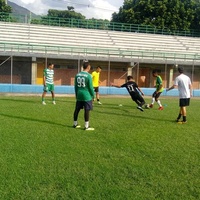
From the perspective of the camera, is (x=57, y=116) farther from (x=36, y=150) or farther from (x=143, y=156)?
(x=143, y=156)

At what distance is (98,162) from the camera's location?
4992 millimetres

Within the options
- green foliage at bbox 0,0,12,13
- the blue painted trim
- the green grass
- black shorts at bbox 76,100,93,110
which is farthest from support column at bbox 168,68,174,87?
green foliage at bbox 0,0,12,13

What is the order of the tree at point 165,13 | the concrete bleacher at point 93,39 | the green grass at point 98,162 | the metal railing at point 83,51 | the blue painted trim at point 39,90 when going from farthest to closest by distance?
the tree at point 165,13 < the concrete bleacher at point 93,39 < the metal railing at point 83,51 < the blue painted trim at point 39,90 < the green grass at point 98,162

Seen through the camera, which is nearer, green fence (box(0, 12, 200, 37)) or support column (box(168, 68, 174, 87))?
support column (box(168, 68, 174, 87))

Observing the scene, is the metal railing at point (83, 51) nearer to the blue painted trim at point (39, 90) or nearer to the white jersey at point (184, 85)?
the blue painted trim at point (39, 90)

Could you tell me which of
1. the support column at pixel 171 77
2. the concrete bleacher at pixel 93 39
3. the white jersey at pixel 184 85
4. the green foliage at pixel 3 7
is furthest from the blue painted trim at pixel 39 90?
the green foliage at pixel 3 7

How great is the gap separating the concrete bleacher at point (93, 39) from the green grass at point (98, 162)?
82.1 ft

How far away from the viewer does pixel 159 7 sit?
43.2 m

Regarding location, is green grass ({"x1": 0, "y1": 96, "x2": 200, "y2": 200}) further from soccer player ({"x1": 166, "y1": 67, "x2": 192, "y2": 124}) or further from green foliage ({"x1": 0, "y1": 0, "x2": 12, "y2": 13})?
green foliage ({"x1": 0, "y1": 0, "x2": 12, "y2": 13})

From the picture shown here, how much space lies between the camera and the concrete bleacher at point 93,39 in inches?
1255

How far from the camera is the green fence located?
3616cm

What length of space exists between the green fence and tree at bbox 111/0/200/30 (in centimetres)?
140

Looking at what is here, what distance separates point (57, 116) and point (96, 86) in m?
5.21

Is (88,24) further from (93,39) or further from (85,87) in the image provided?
(85,87)
